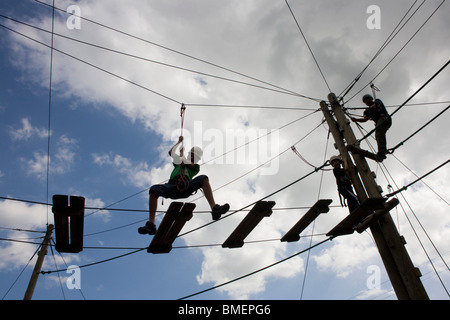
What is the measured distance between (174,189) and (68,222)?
1572 mm

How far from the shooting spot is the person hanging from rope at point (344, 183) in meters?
5.69

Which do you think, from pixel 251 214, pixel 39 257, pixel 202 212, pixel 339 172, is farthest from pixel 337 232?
pixel 39 257

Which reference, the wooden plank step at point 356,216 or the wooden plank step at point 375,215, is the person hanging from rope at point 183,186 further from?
the wooden plank step at point 375,215

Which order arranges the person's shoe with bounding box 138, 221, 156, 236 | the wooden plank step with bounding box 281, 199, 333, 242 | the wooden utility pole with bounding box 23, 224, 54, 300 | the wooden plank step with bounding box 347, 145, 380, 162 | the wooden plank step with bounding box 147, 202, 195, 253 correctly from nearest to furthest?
the wooden plank step with bounding box 147, 202, 195, 253, the person's shoe with bounding box 138, 221, 156, 236, the wooden plank step with bounding box 281, 199, 333, 242, the wooden plank step with bounding box 347, 145, 380, 162, the wooden utility pole with bounding box 23, 224, 54, 300

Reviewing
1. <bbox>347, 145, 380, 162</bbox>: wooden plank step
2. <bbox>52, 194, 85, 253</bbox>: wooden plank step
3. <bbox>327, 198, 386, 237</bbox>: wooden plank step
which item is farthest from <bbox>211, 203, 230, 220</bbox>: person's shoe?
<bbox>347, 145, 380, 162</bbox>: wooden plank step

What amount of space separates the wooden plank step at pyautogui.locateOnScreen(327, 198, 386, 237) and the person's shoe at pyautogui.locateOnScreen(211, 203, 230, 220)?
2.12 metres

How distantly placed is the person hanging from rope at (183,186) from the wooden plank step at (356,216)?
2.15 metres

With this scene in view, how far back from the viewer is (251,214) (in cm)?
452

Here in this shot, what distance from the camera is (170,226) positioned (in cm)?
416

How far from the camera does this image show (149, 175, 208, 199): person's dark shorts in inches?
181

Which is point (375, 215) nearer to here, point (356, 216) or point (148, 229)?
point (356, 216)

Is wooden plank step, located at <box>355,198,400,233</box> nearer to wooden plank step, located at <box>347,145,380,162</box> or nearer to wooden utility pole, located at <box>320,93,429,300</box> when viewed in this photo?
wooden utility pole, located at <box>320,93,429,300</box>

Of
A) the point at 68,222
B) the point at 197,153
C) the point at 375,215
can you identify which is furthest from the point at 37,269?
the point at 375,215

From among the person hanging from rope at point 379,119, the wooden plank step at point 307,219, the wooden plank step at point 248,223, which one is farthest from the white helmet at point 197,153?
the person hanging from rope at point 379,119
